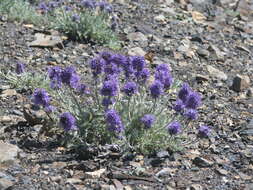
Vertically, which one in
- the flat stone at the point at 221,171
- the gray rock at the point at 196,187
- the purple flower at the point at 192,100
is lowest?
the flat stone at the point at 221,171

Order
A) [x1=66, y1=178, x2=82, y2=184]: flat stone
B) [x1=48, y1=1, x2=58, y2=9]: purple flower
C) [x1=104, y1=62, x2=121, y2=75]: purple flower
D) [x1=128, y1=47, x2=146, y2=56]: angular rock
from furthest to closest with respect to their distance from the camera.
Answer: [x1=48, y1=1, x2=58, y2=9]: purple flower → [x1=128, y1=47, x2=146, y2=56]: angular rock → [x1=104, y1=62, x2=121, y2=75]: purple flower → [x1=66, y1=178, x2=82, y2=184]: flat stone

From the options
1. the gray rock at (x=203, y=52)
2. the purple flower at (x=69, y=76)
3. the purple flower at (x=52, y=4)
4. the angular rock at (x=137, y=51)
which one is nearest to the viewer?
the purple flower at (x=69, y=76)

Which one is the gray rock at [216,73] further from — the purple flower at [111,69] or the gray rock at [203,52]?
the purple flower at [111,69]

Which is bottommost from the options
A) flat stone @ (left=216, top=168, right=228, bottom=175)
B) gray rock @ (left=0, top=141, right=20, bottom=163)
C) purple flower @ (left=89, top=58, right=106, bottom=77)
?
gray rock @ (left=0, top=141, right=20, bottom=163)

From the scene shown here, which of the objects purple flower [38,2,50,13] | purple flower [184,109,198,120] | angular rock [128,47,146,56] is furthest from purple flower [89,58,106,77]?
purple flower [38,2,50,13]

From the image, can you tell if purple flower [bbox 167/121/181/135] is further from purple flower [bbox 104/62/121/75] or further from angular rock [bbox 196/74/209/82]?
angular rock [bbox 196/74/209/82]

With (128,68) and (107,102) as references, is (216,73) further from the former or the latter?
(107,102)

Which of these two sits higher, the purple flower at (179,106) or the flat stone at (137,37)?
the purple flower at (179,106)

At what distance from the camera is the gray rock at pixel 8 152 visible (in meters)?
4.33

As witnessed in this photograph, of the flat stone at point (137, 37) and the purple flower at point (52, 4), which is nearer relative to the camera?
the flat stone at point (137, 37)

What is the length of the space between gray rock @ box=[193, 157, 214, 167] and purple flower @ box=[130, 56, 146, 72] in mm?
913

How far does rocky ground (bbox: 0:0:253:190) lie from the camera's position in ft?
14.0

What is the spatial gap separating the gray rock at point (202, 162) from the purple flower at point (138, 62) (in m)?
0.91

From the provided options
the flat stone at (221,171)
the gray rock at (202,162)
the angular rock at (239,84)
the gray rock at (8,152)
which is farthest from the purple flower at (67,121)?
the angular rock at (239,84)
